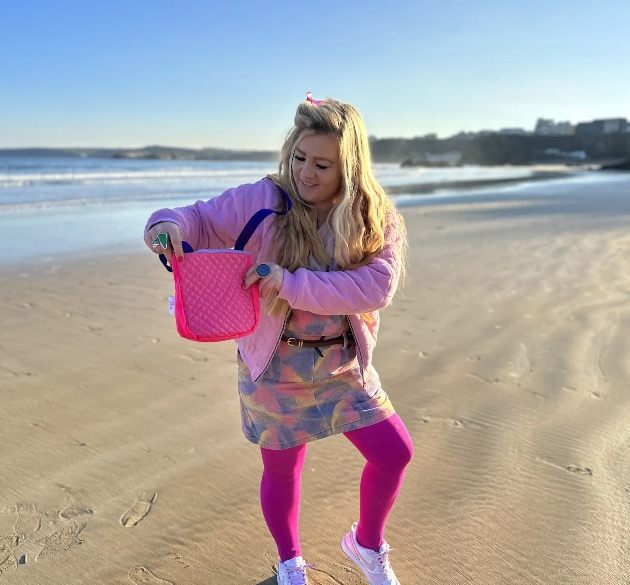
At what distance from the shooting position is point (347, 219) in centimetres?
199

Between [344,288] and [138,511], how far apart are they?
1.55 m

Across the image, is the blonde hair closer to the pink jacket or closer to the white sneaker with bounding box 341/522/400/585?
the pink jacket

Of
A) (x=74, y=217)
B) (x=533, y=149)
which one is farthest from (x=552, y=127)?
(x=74, y=217)

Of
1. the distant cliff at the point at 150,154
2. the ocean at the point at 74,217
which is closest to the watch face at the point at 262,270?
the ocean at the point at 74,217

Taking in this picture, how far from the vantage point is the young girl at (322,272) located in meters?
1.99

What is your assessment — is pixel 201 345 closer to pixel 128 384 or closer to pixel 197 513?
pixel 128 384

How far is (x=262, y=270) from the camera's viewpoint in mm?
1831

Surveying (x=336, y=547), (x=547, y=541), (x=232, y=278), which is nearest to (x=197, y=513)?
(x=336, y=547)

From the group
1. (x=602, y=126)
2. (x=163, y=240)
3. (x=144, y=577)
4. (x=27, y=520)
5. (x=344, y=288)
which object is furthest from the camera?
(x=602, y=126)

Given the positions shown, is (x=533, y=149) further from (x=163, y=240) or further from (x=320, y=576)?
(x=163, y=240)

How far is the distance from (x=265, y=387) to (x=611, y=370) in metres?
2.96

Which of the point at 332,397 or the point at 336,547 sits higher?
the point at 332,397

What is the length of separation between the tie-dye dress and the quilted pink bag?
0.23 m

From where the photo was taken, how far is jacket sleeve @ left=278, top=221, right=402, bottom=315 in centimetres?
185
